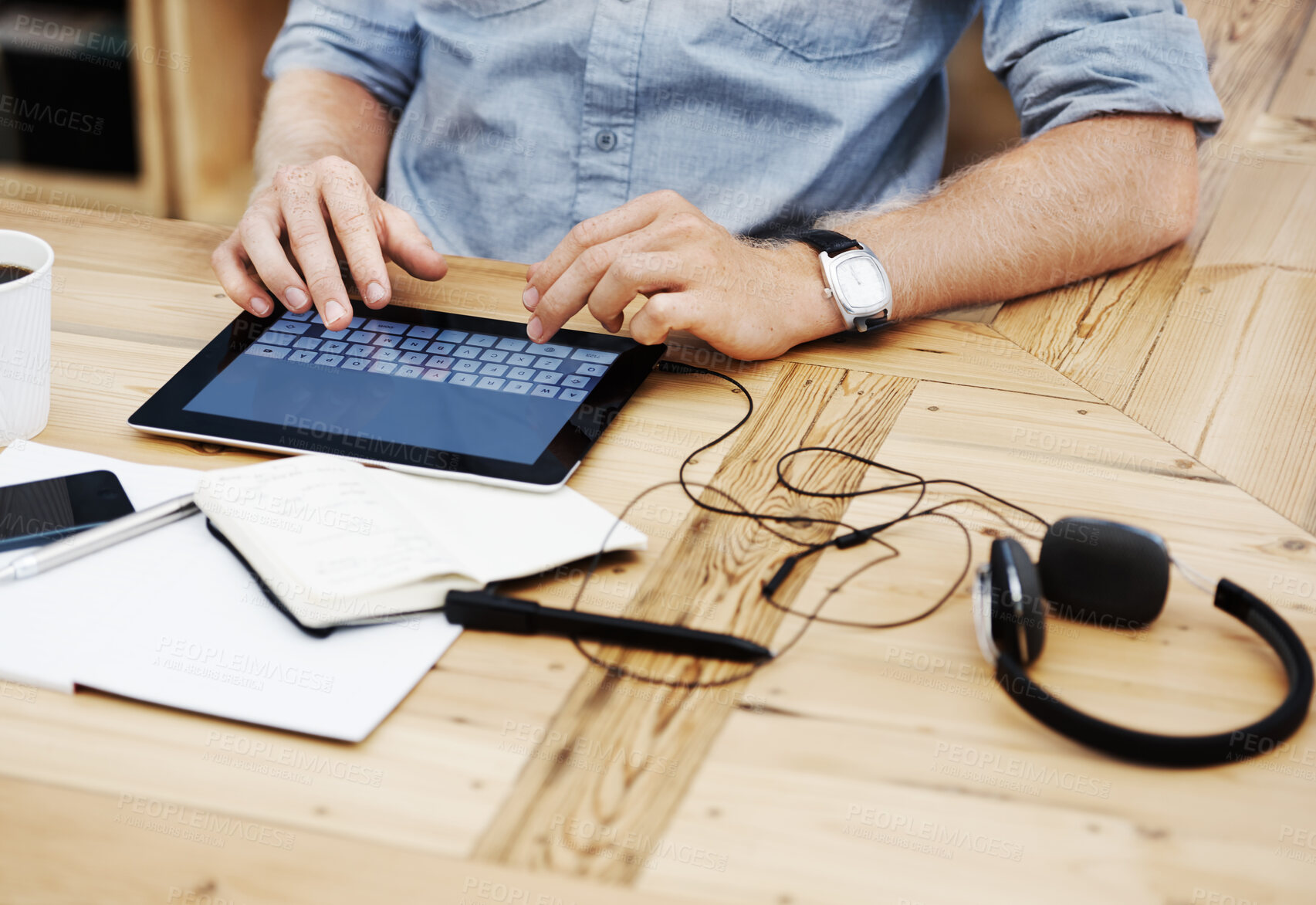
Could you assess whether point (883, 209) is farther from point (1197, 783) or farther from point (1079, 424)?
point (1197, 783)

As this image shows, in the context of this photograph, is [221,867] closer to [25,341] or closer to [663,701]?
[663,701]

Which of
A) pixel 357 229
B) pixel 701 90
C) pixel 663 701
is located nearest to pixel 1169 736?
pixel 663 701

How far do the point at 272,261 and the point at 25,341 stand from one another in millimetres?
205

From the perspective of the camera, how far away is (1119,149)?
2.97ft

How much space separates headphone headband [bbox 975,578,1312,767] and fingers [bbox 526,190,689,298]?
434mm

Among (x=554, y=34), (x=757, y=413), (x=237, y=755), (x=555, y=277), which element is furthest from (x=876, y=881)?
(x=554, y=34)

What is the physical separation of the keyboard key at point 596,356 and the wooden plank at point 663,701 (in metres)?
0.12

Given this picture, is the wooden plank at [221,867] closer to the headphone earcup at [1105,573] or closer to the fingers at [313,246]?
the headphone earcup at [1105,573]

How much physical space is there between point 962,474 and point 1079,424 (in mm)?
119

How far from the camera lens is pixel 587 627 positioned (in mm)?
496

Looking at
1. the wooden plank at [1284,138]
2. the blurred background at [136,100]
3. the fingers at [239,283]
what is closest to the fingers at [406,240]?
the fingers at [239,283]

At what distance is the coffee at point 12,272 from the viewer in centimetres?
63

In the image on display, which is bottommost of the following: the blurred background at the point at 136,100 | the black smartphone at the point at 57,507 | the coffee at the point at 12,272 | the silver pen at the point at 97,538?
the blurred background at the point at 136,100

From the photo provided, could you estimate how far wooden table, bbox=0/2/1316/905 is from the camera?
1.26 ft
